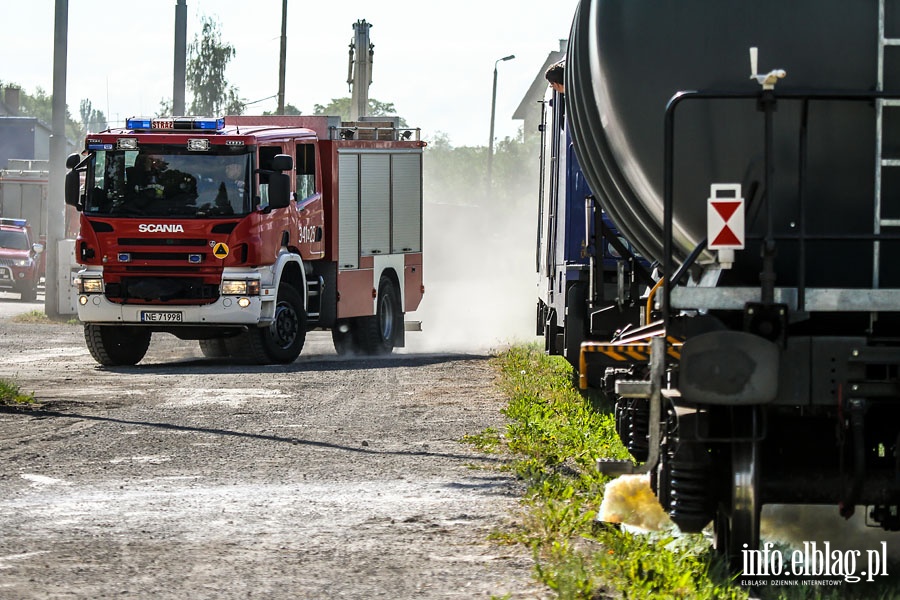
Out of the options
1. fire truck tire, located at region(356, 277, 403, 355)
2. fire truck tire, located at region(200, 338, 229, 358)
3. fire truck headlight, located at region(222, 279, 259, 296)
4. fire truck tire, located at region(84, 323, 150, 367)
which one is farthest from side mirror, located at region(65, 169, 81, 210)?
→ fire truck tire, located at region(356, 277, 403, 355)

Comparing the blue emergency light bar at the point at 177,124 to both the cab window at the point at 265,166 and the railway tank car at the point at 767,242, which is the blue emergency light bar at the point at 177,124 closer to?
the cab window at the point at 265,166

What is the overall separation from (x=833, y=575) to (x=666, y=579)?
86cm

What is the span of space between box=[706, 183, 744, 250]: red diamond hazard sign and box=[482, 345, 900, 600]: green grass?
4.30 feet

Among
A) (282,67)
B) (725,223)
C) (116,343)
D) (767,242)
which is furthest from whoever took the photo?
(282,67)

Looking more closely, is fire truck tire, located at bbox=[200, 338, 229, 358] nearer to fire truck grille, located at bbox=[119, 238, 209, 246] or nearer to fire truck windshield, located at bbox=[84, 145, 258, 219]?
fire truck grille, located at bbox=[119, 238, 209, 246]

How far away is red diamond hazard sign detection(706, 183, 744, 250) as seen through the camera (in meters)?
6.13

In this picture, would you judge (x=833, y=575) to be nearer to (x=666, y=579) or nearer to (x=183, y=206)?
(x=666, y=579)

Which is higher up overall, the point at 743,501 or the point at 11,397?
the point at 743,501

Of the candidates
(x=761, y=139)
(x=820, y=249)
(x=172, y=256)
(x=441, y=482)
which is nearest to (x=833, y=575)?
(x=820, y=249)

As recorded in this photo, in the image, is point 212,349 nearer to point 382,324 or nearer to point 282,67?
point 382,324

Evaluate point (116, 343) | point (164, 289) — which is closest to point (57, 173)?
point (116, 343)

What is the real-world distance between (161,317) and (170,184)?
1548mm

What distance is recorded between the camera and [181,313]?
1861 centimetres

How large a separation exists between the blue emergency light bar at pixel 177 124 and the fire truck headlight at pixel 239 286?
1.81 metres
